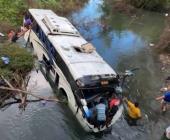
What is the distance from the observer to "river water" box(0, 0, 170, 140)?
16.9 m

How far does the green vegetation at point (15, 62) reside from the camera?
62.4 ft

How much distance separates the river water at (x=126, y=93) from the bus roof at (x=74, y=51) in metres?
2.25

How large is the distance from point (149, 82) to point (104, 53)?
190 inches

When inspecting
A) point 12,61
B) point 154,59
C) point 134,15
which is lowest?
point 134,15

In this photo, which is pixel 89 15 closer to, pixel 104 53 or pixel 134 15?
pixel 134 15

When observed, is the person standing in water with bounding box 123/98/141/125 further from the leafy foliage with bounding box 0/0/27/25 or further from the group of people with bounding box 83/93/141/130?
the leafy foliage with bounding box 0/0/27/25

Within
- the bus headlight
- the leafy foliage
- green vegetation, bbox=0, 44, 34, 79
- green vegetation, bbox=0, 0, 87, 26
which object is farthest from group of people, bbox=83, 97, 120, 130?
the leafy foliage

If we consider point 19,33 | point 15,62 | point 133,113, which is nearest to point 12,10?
point 19,33

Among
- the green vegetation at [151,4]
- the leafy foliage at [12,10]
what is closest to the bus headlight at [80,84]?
the leafy foliage at [12,10]

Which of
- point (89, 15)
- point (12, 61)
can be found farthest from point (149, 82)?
point (89, 15)

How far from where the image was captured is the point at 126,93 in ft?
67.8

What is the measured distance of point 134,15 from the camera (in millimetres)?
37656

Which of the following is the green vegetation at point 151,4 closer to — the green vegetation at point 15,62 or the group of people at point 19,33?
the group of people at point 19,33

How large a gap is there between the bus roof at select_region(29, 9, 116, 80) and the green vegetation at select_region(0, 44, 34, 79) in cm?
164
